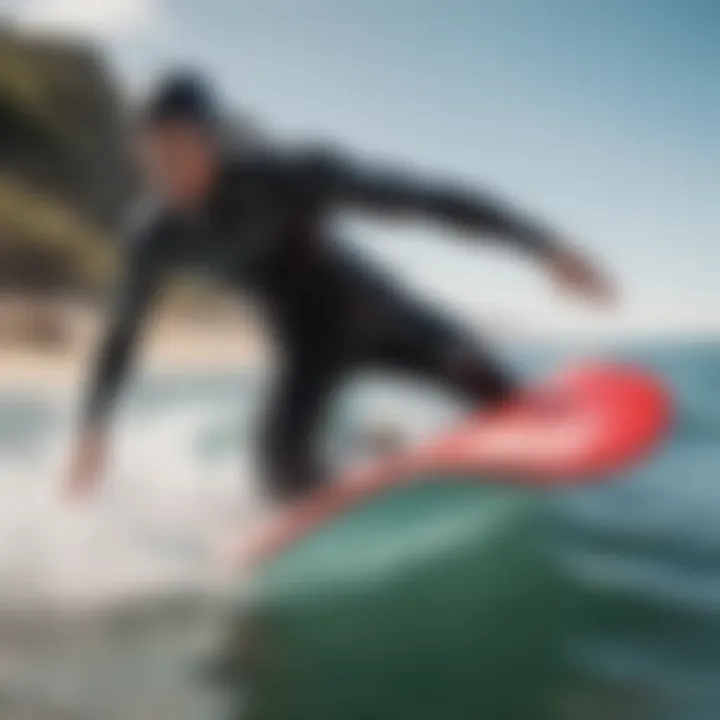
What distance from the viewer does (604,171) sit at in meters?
1.26

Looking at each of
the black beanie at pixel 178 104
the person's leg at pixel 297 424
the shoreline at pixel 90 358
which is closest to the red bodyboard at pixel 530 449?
the person's leg at pixel 297 424

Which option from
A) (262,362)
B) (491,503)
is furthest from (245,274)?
(491,503)

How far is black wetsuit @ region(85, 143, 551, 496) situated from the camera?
1172 millimetres

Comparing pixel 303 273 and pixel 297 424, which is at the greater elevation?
pixel 303 273

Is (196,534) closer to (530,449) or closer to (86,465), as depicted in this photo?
(86,465)

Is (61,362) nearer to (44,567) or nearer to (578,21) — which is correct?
(44,567)

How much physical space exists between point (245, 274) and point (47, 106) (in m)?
0.25

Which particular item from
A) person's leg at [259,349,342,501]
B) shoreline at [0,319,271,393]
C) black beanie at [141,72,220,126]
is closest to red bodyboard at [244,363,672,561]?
person's leg at [259,349,342,501]

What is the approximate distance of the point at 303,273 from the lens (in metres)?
1.18

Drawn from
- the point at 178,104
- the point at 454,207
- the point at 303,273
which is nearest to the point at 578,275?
the point at 454,207

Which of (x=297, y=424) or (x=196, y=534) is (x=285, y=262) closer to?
(x=297, y=424)

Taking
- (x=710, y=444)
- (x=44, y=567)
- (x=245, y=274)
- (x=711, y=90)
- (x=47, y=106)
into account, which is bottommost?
(x=44, y=567)

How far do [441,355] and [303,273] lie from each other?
0.15 metres

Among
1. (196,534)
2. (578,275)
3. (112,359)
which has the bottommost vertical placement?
(196,534)
